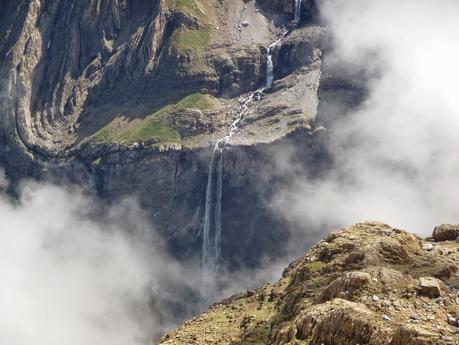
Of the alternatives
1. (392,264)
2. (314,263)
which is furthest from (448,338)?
(314,263)

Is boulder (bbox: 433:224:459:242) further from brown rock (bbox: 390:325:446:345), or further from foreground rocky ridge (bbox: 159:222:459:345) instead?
brown rock (bbox: 390:325:446:345)

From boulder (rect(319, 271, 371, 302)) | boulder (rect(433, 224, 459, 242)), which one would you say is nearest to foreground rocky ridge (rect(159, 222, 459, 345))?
boulder (rect(319, 271, 371, 302))

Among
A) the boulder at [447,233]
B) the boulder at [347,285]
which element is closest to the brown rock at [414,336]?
the boulder at [347,285]

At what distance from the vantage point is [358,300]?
72312 millimetres

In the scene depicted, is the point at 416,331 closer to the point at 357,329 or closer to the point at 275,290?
the point at 357,329

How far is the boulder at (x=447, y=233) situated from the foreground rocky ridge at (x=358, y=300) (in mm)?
115

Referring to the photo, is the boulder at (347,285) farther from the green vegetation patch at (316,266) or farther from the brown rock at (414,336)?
the green vegetation patch at (316,266)

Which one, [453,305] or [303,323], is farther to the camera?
[303,323]

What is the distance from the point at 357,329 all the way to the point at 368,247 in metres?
20.6

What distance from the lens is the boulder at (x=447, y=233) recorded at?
92812mm

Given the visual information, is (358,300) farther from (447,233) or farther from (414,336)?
(447,233)

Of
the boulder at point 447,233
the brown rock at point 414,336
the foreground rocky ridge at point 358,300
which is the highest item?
the boulder at point 447,233

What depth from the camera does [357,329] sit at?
66.4 meters

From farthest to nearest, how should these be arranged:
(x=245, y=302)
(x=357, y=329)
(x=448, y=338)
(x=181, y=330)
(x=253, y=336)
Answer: (x=245, y=302)
(x=181, y=330)
(x=253, y=336)
(x=357, y=329)
(x=448, y=338)
